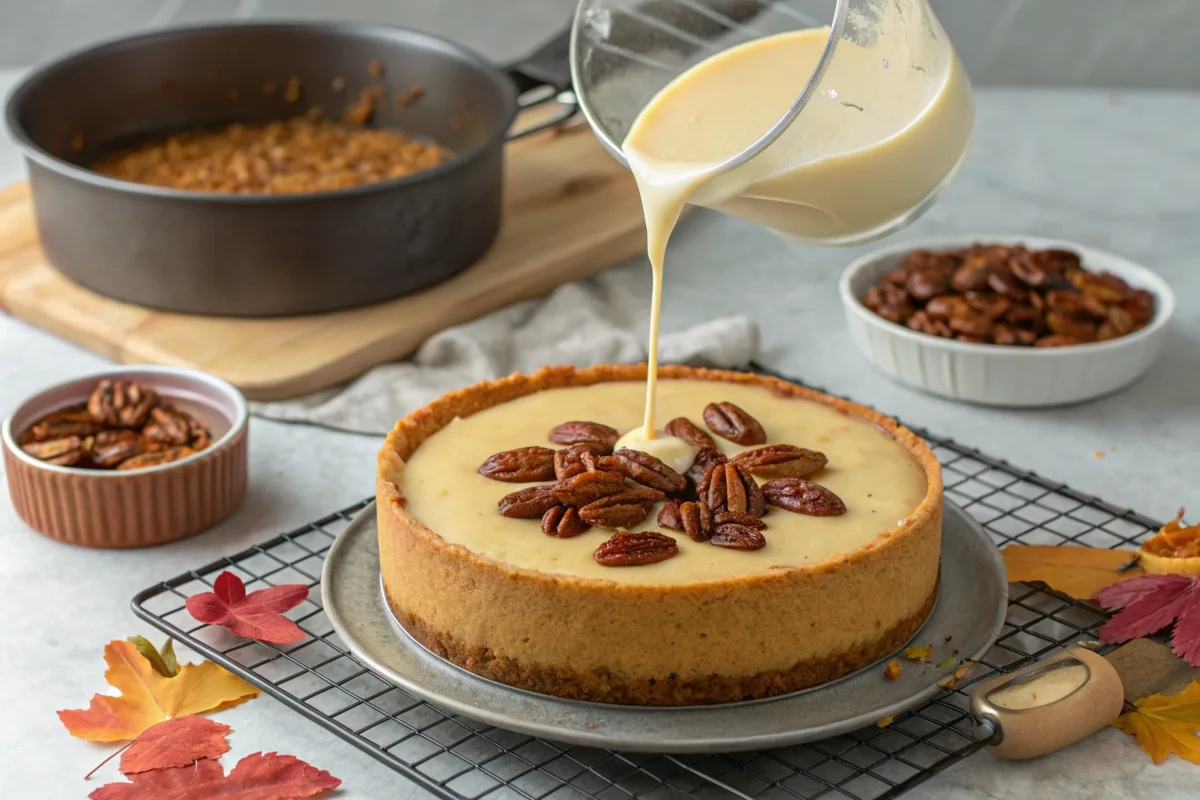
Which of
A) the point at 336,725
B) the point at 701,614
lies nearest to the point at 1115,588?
the point at 701,614

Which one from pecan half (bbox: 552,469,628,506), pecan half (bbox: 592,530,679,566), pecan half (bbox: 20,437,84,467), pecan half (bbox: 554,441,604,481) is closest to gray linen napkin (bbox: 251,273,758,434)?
pecan half (bbox: 20,437,84,467)

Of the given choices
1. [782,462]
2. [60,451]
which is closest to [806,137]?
[782,462]

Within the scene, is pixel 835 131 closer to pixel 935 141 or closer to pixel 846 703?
pixel 935 141

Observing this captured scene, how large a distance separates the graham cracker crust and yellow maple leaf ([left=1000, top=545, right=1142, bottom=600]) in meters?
0.34

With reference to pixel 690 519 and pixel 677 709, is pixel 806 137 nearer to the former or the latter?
pixel 690 519

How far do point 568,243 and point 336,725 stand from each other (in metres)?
1.67

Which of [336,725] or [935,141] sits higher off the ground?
[935,141]

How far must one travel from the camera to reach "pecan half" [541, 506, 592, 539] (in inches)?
69.4

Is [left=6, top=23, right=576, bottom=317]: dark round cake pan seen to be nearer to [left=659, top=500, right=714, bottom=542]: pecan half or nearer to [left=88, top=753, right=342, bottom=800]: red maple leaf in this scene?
[left=659, top=500, right=714, bottom=542]: pecan half

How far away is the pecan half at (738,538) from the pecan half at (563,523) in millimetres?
164

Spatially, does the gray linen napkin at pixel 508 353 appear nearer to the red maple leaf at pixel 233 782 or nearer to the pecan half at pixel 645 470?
the pecan half at pixel 645 470

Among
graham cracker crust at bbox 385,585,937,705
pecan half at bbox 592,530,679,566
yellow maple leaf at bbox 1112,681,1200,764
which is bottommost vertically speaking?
yellow maple leaf at bbox 1112,681,1200,764

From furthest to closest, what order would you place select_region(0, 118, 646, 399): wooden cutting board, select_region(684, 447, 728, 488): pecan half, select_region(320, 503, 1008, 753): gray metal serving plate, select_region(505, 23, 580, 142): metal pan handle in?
select_region(505, 23, 580, 142): metal pan handle < select_region(0, 118, 646, 399): wooden cutting board < select_region(684, 447, 728, 488): pecan half < select_region(320, 503, 1008, 753): gray metal serving plate

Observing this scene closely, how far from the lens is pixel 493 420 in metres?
2.08
